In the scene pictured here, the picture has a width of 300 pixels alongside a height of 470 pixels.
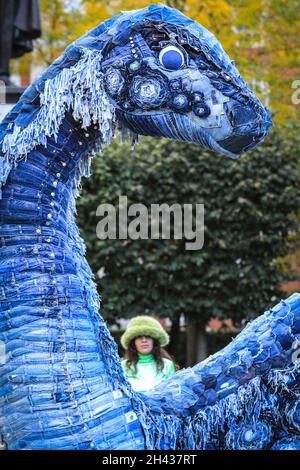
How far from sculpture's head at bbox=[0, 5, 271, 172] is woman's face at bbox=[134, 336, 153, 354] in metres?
3.13

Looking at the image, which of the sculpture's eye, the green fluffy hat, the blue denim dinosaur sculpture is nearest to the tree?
the green fluffy hat

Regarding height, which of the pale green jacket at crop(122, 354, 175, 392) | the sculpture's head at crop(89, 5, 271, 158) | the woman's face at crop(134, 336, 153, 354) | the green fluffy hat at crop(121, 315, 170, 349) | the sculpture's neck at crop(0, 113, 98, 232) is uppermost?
the sculpture's head at crop(89, 5, 271, 158)

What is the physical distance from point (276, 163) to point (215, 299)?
65.8 inches

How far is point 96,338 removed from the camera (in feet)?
7.36

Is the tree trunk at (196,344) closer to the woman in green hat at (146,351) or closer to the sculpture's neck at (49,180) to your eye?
the woman in green hat at (146,351)

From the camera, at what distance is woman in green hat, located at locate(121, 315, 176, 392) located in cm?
513

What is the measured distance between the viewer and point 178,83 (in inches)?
88.0

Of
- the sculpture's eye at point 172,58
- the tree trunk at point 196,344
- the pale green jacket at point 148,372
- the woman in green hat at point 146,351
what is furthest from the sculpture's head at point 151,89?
the tree trunk at point 196,344

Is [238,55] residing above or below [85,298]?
above

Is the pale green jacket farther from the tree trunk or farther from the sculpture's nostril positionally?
the tree trunk

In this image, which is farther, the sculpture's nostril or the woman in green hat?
the woman in green hat

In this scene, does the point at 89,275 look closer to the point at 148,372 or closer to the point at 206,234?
→ the point at 148,372
